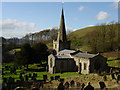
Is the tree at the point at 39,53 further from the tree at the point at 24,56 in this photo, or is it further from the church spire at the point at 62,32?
the church spire at the point at 62,32

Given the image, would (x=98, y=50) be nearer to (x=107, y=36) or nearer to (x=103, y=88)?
(x=107, y=36)

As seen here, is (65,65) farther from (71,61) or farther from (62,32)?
(62,32)

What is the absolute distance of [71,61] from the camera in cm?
3275

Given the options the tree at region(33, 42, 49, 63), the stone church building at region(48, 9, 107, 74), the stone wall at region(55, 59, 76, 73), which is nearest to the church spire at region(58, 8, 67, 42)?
the stone church building at region(48, 9, 107, 74)

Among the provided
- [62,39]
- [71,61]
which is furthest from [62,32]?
[71,61]

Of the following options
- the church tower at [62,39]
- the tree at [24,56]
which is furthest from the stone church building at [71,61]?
the tree at [24,56]

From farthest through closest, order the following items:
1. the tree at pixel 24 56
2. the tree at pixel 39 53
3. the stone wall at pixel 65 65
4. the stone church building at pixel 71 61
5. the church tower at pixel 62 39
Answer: the tree at pixel 39 53
the tree at pixel 24 56
the church tower at pixel 62 39
the stone wall at pixel 65 65
the stone church building at pixel 71 61

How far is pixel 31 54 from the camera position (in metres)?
41.3

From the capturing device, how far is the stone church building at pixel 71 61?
2889cm

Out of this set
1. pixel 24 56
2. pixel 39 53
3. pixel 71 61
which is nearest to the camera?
pixel 71 61

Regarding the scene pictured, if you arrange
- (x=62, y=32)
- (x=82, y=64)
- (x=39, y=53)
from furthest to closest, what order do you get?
1. (x=39, y=53)
2. (x=62, y=32)
3. (x=82, y=64)

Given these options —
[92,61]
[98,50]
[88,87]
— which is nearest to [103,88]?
[88,87]

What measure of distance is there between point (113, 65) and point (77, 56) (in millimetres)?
7477

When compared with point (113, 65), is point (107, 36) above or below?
above
